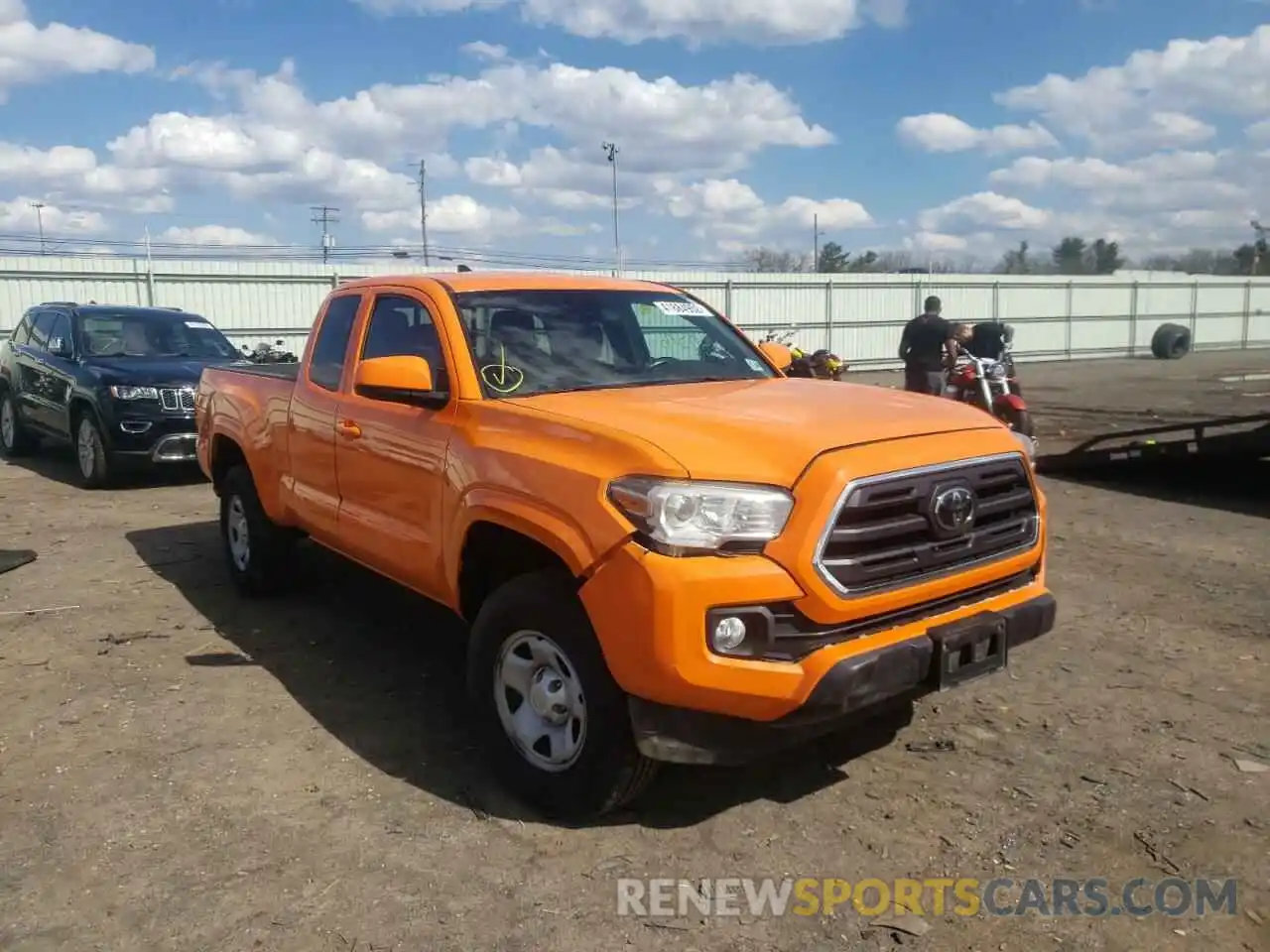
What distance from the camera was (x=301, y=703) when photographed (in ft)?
15.7

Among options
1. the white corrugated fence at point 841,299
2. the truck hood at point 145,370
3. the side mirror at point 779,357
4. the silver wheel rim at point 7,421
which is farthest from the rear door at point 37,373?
the side mirror at point 779,357

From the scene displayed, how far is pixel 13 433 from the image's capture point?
12.9 meters

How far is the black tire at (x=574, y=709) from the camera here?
332cm

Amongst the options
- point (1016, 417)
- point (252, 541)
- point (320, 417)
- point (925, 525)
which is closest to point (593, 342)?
point (320, 417)

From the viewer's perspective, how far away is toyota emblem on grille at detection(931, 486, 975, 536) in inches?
134

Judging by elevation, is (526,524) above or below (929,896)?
above

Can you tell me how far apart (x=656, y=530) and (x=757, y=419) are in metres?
0.66

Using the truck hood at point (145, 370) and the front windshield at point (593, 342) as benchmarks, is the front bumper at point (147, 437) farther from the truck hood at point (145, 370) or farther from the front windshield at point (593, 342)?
the front windshield at point (593, 342)

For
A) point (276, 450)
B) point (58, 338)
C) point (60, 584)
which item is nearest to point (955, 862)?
point (276, 450)

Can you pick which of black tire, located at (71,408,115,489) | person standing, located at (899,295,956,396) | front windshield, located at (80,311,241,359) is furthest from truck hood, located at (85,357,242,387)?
person standing, located at (899,295,956,396)

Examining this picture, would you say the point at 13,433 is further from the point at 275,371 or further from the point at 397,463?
the point at 397,463

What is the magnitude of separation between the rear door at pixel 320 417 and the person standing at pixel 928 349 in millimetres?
9493

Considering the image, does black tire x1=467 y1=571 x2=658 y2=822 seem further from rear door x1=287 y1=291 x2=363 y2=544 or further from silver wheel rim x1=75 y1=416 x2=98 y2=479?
silver wheel rim x1=75 y1=416 x2=98 y2=479

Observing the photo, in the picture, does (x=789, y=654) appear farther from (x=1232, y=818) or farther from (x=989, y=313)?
(x=989, y=313)
